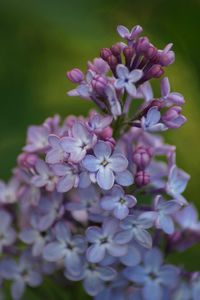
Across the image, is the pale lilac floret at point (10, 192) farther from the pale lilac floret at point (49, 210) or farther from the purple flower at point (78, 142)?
the purple flower at point (78, 142)

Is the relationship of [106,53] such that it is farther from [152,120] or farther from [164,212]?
[164,212]

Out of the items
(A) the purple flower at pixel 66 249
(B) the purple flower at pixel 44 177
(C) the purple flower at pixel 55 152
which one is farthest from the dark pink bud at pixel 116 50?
(A) the purple flower at pixel 66 249

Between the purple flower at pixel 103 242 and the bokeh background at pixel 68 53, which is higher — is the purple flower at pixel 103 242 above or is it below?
below

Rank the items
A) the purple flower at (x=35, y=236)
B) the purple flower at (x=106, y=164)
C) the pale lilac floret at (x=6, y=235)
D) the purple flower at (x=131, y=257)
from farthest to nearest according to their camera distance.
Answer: the pale lilac floret at (x=6, y=235) → the purple flower at (x=35, y=236) → the purple flower at (x=131, y=257) → the purple flower at (x=106, y=164)

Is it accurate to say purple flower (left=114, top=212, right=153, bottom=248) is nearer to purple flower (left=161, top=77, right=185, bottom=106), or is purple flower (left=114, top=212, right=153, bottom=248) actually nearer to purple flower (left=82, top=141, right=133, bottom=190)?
purple flower (left=82, top=141, right=133, bottom=190)

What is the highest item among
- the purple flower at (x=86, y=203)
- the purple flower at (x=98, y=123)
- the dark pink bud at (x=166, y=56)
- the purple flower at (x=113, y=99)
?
the dark pink bud at (x=166, y=56)

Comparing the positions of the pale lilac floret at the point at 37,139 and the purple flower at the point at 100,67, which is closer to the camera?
the purple flower at the point at 100,67

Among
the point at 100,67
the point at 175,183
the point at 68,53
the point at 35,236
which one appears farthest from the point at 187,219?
the point at 68,53
